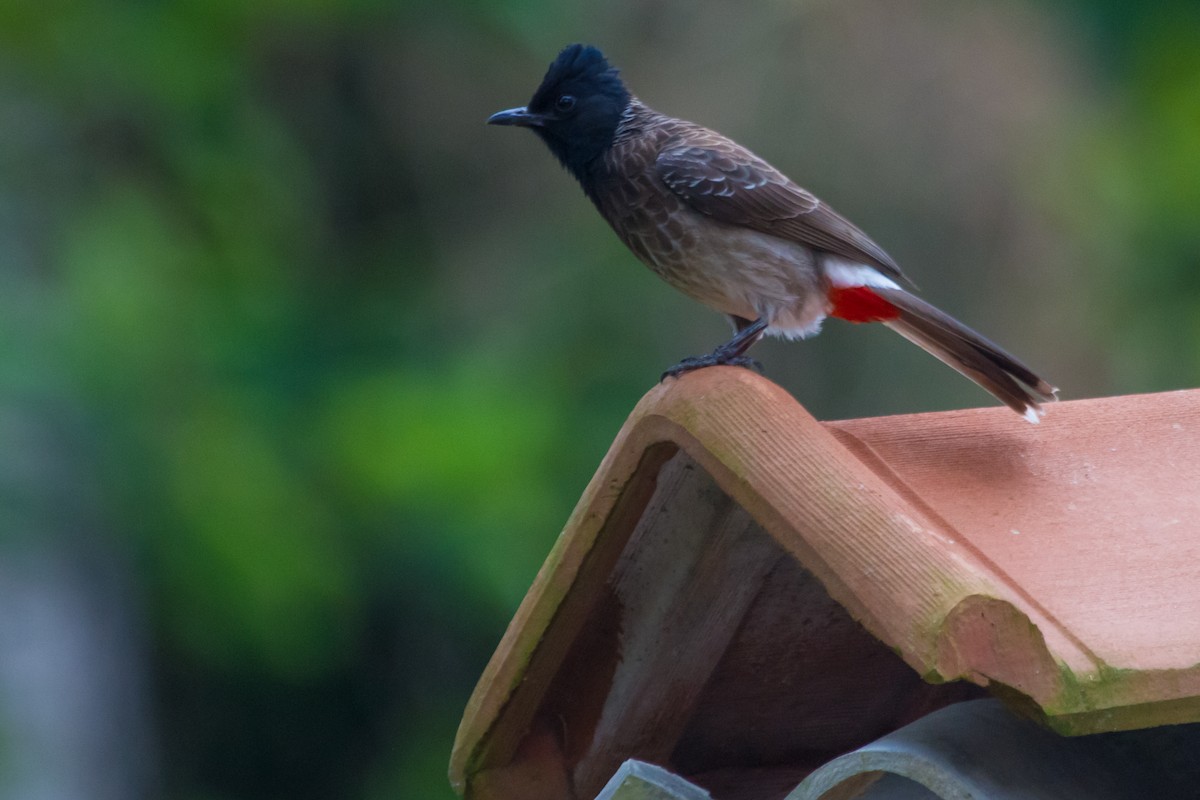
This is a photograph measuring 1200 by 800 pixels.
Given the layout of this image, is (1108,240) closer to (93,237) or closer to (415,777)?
(415,777)

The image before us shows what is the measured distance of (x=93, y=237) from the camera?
4453 mm

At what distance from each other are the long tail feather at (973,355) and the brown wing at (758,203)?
0.44 feet

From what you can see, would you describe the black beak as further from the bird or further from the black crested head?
the bird

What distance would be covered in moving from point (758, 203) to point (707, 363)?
718mm

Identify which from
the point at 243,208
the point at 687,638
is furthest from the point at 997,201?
the point at 687,638

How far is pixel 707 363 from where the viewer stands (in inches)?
83.3

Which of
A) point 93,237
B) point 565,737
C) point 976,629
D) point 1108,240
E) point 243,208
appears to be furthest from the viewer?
point 1108,240

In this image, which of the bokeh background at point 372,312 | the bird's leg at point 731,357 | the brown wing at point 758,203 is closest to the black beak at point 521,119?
the brown wing at point 758,203

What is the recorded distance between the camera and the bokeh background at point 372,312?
4539 mm

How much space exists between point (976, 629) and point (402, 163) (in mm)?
4591

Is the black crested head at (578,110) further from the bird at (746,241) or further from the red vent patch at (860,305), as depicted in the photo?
the red vent patch at (860,305)

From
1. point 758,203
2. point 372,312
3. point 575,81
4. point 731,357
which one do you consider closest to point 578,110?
point 575,81

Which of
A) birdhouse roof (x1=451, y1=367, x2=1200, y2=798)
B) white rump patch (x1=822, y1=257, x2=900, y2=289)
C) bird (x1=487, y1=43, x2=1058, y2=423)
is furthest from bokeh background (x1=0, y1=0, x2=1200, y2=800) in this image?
birdhouse roof (x1=451, y1=367, x2=1200, y2=798)

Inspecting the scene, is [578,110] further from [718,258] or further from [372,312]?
[372,312]
